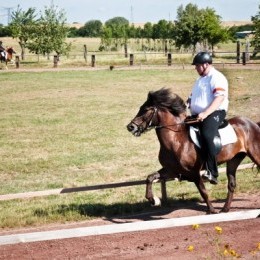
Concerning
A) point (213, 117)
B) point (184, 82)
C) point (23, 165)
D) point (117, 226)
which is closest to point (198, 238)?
point (117, 226)

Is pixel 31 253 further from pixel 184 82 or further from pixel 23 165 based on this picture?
pixel 184 82

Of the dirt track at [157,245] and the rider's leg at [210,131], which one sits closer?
the dirt track at [157,245]

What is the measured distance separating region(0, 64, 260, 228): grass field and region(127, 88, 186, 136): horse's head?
200 cm

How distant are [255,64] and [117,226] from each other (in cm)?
4020

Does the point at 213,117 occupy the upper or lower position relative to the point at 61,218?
upper

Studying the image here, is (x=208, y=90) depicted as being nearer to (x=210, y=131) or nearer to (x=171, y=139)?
(x=210, y=131)

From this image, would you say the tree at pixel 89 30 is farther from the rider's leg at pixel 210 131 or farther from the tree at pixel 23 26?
the rider's leg at pixel 210 131

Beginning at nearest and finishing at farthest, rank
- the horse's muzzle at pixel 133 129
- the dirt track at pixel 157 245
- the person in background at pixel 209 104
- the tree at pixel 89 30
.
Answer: the dirt track at pixel 157 245, the person in background at pixel 209 104, the horse's muzzle at pixel 133 129, the tree at pixel 89 30

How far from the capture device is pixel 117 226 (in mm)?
6855

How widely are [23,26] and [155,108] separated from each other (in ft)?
170

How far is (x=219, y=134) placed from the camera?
8.62 metres

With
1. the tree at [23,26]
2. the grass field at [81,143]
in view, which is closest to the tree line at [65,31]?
the tree at [23,26]

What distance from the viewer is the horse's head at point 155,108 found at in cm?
848

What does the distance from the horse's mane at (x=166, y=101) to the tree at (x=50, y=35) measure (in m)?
47.6
